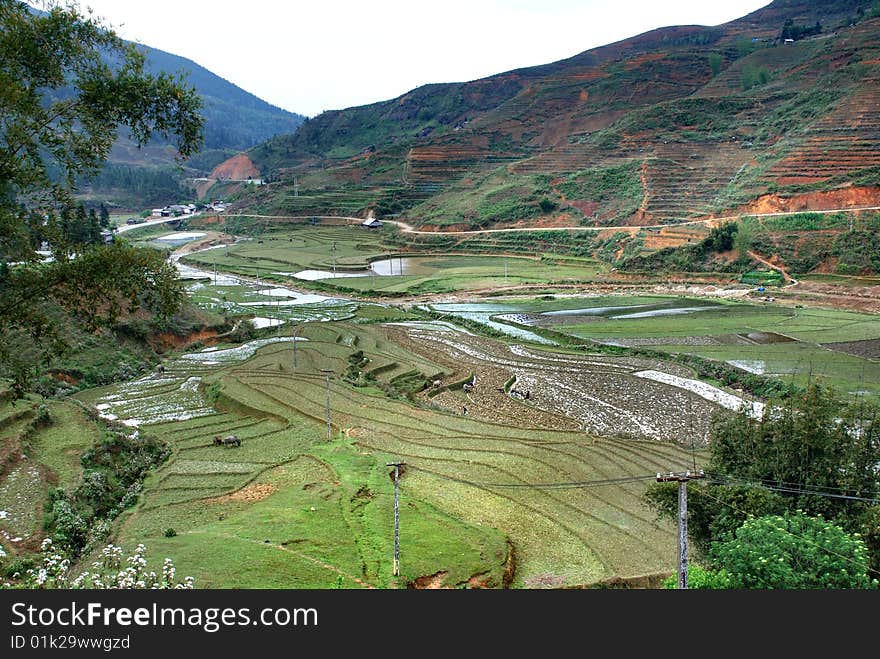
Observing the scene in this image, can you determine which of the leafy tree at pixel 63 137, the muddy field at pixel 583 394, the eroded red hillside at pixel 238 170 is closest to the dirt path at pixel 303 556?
the leafy tree at pixel 63 137

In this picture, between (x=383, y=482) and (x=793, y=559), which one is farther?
(x=383, y=482)

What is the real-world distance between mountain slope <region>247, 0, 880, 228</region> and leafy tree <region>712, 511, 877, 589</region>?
66643 mm

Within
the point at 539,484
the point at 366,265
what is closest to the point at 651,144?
the point at 366,265

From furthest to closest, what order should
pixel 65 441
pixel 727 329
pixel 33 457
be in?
pixel 727 329
pixel 65 441
pixel 33 457

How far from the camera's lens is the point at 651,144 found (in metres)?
94.9

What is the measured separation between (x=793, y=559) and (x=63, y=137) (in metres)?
13.5

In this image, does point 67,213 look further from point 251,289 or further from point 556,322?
point 251,289

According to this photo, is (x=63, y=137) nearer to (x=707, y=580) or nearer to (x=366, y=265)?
(x=707, y=580)

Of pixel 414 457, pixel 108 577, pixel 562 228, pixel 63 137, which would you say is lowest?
Answer: pixel 414 457

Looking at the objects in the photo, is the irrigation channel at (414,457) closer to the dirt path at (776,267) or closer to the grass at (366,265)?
the grass at (366,265)

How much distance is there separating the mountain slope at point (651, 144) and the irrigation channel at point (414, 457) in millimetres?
46135

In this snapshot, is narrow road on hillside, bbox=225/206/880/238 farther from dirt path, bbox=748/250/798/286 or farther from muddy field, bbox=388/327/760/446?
muddy field, bbox=388/327/760/446

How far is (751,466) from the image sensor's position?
16.9 m

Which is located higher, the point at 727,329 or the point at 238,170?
the point at 238,170
